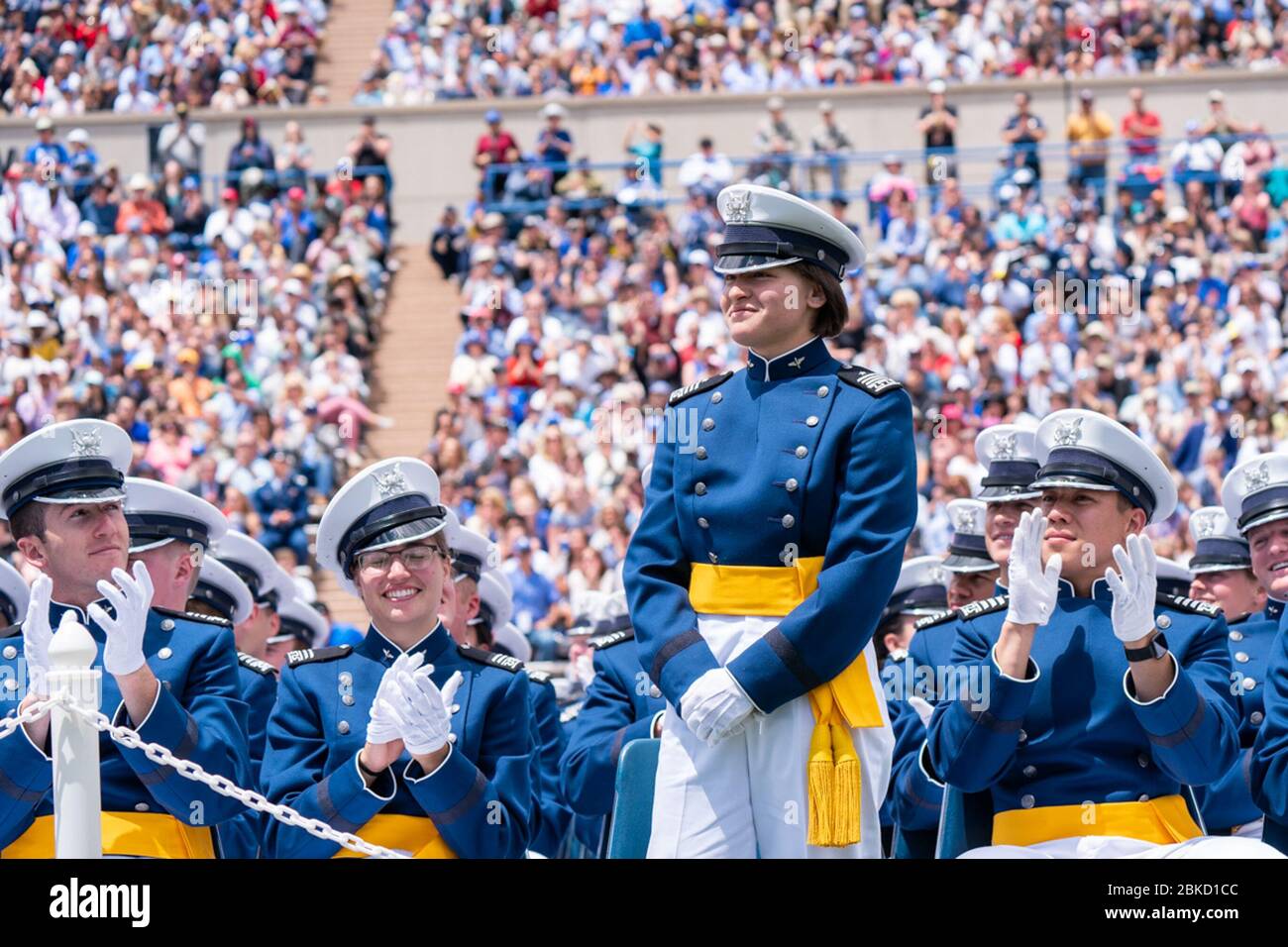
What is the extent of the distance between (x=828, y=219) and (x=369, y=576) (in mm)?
1692

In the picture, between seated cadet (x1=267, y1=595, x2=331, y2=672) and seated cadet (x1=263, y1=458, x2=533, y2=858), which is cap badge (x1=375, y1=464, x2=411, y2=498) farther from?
seated cadet (x1=267, y1=595, x2=331, y2=672)

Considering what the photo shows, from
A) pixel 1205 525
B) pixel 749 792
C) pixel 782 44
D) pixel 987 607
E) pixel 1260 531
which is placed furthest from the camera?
pixel 782 44

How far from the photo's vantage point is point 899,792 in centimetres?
695

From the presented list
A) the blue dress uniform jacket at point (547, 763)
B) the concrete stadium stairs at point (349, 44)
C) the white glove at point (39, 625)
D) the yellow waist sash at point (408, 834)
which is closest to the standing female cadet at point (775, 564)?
the yellow waist sash at point (408, 834)

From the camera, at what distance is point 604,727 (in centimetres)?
791

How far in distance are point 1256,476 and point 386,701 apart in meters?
3.39

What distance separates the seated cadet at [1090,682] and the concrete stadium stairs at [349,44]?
21174 mm

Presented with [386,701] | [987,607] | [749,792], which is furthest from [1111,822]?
[386,701]

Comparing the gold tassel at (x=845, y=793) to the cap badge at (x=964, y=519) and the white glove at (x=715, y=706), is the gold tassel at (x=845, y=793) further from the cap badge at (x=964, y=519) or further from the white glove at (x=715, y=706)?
the cap badge at (x=964, y=519)

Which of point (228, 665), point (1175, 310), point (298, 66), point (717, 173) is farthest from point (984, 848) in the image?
point (298, 66)

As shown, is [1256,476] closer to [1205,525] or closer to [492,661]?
[1205,525]
